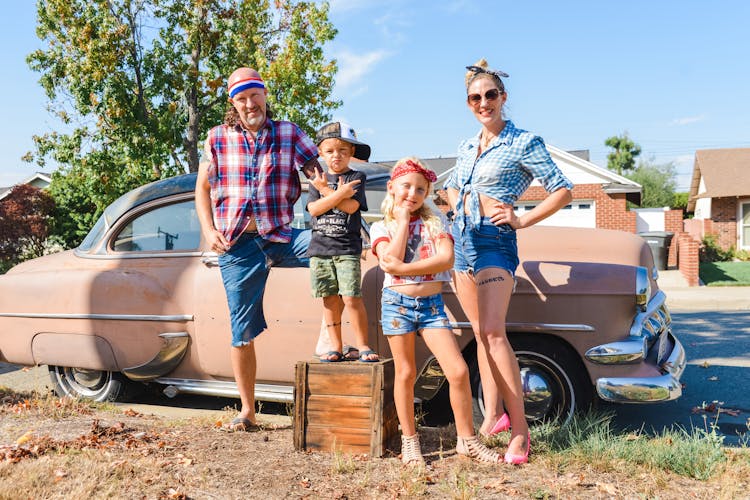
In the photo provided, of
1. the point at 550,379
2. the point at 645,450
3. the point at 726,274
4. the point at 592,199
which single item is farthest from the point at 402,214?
the point at 592,199

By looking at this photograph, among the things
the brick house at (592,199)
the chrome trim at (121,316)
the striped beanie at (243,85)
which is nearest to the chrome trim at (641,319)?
the striped beanie at (243,85)

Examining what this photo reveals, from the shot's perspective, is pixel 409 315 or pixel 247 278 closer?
pixel 409 315

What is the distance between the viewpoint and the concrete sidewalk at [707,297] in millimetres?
11593

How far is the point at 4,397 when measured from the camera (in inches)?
213

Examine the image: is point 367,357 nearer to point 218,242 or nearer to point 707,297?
point 218,242

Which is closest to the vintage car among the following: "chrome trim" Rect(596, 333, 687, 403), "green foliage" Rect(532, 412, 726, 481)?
"chrome trim" Rect(596, 333, 687, 403)

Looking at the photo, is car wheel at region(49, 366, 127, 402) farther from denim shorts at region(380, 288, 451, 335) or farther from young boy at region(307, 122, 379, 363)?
denim shorts at region(380, 288, 451, 335)

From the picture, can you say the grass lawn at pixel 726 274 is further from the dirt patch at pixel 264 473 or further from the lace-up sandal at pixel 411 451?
the lace-up sandal at pixel 411 451

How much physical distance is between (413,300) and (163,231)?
2492 millimetres

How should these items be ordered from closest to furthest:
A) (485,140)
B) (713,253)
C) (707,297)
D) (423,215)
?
(423,215) → (485,140) → (707,297) → (713,253)

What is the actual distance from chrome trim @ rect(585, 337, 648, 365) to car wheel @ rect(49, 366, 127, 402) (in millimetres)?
3647

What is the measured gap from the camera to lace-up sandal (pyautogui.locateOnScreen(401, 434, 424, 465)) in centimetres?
347

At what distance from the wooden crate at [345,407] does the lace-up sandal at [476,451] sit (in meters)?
0.44

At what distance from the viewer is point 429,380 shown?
4.14 meters
